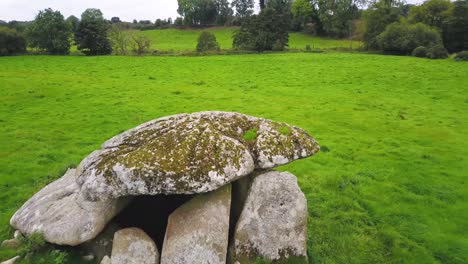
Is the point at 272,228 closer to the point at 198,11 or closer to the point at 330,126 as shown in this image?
the point at 330,126

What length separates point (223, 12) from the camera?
117562 millimetres

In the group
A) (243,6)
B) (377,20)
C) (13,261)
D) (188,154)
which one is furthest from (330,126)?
(243,6)

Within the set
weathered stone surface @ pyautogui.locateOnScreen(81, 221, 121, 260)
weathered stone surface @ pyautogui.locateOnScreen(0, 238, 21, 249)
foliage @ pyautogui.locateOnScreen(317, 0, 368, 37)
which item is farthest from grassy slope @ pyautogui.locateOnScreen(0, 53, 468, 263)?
foliage @ pyautogui.locateOnScreen(317, 0, 368, 37)

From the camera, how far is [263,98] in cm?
2473

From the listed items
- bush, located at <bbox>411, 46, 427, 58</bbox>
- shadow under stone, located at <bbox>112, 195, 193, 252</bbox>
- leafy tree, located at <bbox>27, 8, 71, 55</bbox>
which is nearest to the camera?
shadow under stone, located at <bbox>112, 195, 193, 252</bbox>

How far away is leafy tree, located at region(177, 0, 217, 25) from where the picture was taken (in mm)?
Answer: 106562

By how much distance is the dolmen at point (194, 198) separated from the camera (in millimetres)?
6605

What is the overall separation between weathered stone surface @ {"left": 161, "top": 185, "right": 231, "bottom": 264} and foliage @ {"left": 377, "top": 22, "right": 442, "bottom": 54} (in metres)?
52.8

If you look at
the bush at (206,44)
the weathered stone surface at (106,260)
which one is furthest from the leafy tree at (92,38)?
the weathered stone surface at (106,260)

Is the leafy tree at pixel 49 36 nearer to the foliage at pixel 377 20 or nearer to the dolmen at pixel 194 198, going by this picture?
the foliage at pixel 377 20

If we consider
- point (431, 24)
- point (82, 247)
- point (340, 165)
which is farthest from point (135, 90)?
point (431, 24)

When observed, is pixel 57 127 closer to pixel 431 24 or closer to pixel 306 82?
pixel 306 82

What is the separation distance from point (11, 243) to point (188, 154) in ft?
15.0

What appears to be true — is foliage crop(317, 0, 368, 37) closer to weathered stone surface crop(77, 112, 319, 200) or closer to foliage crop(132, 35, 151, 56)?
foliage crop(132, 35, 151, 56)
